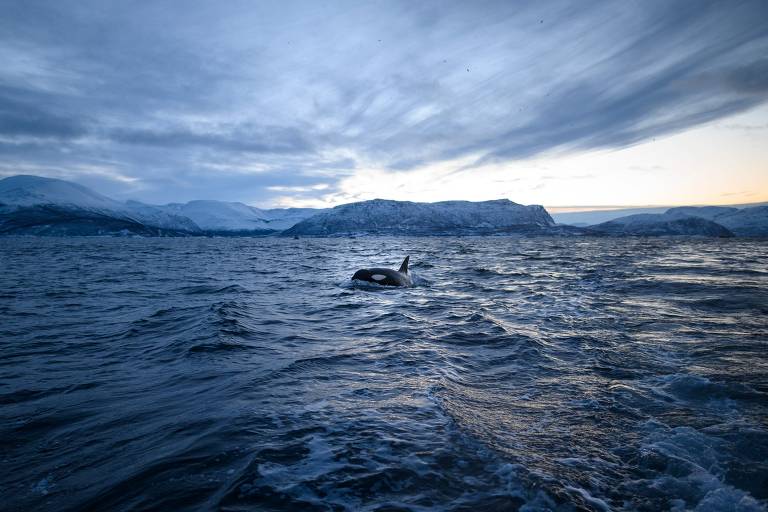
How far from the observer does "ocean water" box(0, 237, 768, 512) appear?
3.87m

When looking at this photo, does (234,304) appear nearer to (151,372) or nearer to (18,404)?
(151,372)

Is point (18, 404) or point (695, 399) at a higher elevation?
point (18, 404)

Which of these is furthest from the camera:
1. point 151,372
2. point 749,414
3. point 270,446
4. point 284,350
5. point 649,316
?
point 649,316

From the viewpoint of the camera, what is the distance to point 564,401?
614 cm

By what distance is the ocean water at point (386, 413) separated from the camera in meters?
3.87

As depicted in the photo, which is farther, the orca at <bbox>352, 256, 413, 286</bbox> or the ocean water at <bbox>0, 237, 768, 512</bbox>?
the orca at <bbox>352, 256, 413, 286</bbox>

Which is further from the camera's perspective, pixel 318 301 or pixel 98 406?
pixel 318 301

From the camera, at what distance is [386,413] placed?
570 centimetres

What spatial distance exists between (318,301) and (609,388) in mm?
12424

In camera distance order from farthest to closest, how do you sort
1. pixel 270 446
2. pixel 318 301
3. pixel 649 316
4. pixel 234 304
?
pixel 318 301 < pixel 234 304 < pixel 649 316 < pixel 270 446

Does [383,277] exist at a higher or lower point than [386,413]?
higher

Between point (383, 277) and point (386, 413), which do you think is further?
point (383, 277)

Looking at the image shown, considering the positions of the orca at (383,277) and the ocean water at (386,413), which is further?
the orca at (383,277)

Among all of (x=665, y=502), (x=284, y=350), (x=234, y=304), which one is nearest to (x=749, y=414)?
(x=665, y=502)
